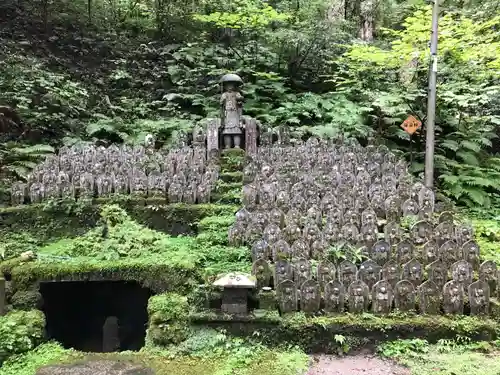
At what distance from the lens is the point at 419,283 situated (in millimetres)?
5363

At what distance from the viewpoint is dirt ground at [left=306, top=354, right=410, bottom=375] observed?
4.45 meters

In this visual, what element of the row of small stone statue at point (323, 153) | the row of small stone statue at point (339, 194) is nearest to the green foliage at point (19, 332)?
the row of small stone statue at point (339, 194)

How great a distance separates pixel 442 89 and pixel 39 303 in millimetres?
10531

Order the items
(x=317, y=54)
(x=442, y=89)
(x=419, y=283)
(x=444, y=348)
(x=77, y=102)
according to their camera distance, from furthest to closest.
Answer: (x=317, y=54), (x=77, y=102), (x=442, y=89), (x=419, y=283), (x=444, y=348)

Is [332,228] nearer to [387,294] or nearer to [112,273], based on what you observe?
[387,294]

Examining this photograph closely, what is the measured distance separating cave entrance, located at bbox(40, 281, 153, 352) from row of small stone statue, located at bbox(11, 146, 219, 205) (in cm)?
189

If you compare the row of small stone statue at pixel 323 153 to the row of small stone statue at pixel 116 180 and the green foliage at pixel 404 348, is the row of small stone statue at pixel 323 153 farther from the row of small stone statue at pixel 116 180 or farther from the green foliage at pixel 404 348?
the green foliage at pixel 404 348

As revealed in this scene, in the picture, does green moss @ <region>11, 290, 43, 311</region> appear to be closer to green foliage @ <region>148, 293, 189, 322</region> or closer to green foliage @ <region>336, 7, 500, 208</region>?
green foliage @ <region>148, 293, 189, 322</region>

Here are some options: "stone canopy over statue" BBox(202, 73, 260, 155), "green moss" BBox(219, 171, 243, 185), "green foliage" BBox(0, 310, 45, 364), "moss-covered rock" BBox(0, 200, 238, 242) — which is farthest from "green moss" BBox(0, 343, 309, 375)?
"stone canopy over statue" BBox(202, 73, 260, 155)

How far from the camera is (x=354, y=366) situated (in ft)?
15.1

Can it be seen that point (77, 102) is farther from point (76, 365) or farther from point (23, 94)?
point (76, 365)

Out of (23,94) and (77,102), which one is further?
(77,102)

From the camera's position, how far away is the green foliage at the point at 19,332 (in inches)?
182

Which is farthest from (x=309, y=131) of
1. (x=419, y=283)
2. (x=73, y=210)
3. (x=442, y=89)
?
(x=419, y=283)
